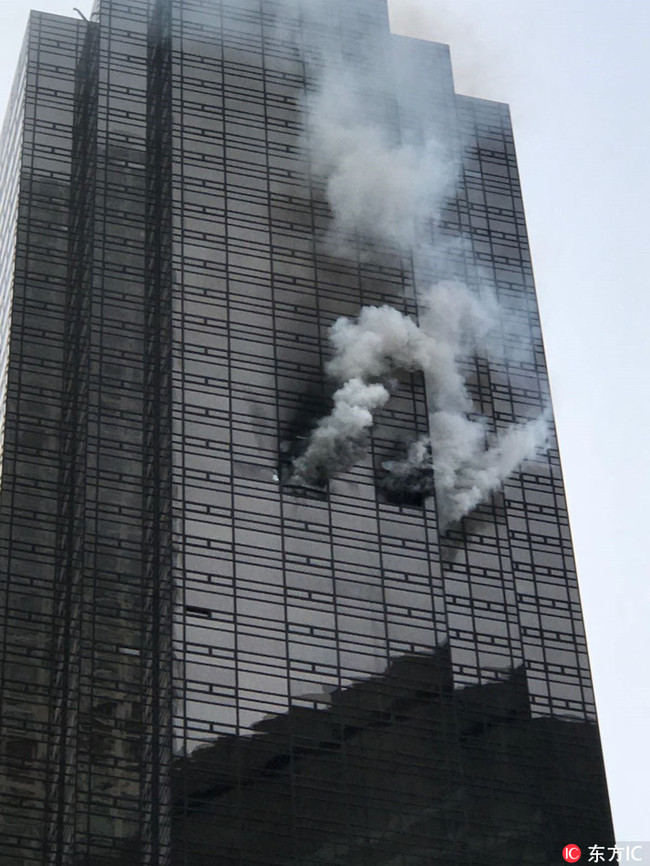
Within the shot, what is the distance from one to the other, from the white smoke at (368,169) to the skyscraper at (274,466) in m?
0.21

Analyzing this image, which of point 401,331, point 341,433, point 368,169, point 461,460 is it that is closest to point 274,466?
point 341,433

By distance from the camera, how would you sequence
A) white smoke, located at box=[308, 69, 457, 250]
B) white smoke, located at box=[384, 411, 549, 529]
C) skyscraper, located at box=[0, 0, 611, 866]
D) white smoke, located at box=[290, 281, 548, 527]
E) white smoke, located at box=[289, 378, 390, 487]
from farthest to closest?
white smoke, located at box=[308, 69, 457, 250], white smoke, located at box=[384, 411, 549, 529], white smoke, located at box=[290, 281, 548, 527], white smoke, located at box=[289, 378, 390, 487], skyscraper, located at box=[0, 0, 611, 866]

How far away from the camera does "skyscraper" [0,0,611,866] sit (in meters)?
91.4

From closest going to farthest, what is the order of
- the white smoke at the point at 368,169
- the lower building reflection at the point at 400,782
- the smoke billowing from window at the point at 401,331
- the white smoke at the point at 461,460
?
the lower building reflection at the point at 400,782 < the smoke billowing from window at the point at 401,331 < the white smoke at the point at 461,460 < the white smoke at the point at 368,169

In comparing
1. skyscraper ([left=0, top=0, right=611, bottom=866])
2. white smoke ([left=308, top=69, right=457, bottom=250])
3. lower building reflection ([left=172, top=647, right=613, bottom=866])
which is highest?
white smoke ([left=308, top=69, right=457, bottom=250])

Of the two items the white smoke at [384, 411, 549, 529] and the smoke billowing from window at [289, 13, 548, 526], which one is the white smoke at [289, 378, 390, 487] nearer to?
the smoke billowing from window at [289, 13, 548, 526]

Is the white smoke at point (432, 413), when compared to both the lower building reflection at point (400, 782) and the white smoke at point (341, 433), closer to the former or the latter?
the white smoke at point (341, 433)

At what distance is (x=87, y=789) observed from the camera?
89.3 meters

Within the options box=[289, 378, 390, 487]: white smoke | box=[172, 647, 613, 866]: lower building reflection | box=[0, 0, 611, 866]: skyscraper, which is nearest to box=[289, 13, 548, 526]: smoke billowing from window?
box=[289, 378, 390, 487]: white smoke

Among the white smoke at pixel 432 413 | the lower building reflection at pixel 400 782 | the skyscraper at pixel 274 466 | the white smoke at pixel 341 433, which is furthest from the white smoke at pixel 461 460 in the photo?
the lower building reflection at pixel 400 782

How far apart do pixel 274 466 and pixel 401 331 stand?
11356 mm

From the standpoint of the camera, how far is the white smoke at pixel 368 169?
365ft

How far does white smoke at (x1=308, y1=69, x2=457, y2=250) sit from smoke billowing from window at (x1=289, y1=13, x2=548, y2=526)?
73 mm

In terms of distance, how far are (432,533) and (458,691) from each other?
805cm
